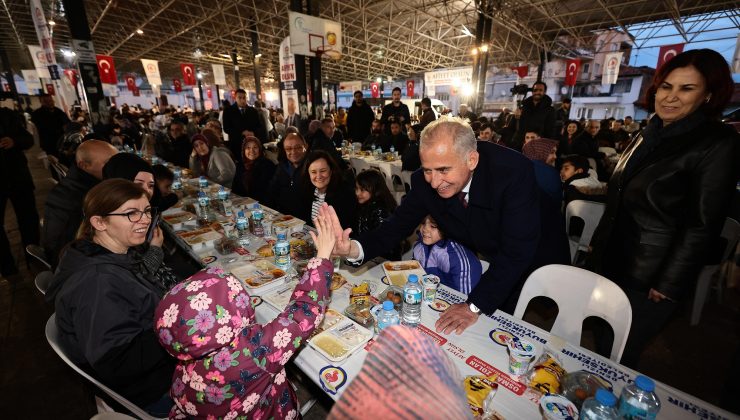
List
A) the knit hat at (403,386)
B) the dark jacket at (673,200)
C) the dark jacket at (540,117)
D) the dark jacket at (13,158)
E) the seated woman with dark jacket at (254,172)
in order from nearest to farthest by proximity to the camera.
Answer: the knit hat at (403,386) < the dark jacket at (673,200) < the dark jacket at (13,158) < the seated woman with dark jacket at (254,172) < the dark jacket at (540,117)

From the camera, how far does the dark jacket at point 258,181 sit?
4.96 m

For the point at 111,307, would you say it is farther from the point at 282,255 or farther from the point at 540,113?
the point at 540,113

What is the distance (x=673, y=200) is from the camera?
184 cm

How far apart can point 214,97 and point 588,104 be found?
127 feet

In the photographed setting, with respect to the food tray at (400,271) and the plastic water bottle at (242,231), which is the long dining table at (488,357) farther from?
the plastic water bottle at (242,231)

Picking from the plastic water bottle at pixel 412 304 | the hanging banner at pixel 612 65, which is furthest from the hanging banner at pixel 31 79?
the hanging banner at pixel 612 65

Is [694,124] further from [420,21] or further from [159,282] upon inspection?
[420,21]

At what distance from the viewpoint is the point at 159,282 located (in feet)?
6.46

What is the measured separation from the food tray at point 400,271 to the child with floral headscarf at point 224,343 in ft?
2.70

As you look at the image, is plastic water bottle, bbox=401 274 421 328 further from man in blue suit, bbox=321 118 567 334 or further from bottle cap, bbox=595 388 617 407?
bottle cap, bbox=595 388 617 407

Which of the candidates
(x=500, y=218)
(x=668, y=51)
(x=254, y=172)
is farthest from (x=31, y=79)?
(x=668, y=51)

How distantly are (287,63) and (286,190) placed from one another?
748cm

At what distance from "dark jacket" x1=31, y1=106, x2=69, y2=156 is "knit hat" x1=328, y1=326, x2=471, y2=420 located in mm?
9980

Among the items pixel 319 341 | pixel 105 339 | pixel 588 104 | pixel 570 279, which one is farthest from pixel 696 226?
pixel 588 104
